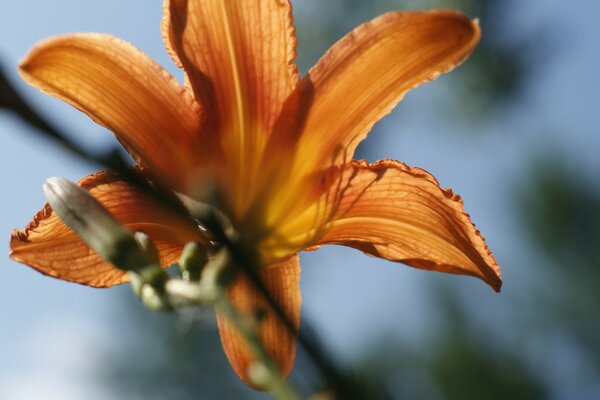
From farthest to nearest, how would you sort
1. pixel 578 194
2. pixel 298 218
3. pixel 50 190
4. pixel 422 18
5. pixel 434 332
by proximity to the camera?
pixel 578 194 → pixel 434 332 → pixel 298 218 → pixel 422 18 → pixel 50 190

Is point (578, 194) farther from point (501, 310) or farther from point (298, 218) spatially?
point (298, 218)

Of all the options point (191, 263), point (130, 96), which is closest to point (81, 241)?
point (130, 96)

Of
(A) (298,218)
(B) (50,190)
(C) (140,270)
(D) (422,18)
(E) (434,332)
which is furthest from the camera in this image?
(E) (434,332)

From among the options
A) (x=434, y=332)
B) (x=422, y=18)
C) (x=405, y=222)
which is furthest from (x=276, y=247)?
(x=434, y=332)

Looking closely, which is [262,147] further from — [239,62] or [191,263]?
[191,263]

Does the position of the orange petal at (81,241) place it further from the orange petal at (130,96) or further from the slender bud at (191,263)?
the slender bud at (191,263)

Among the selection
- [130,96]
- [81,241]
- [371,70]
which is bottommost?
[81,241]
